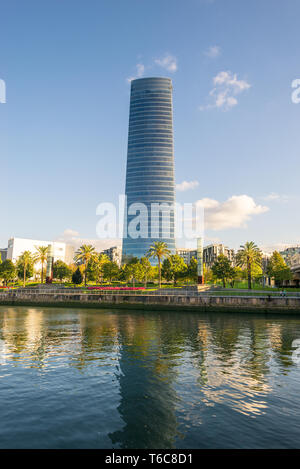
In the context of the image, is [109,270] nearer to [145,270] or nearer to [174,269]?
[145,270]

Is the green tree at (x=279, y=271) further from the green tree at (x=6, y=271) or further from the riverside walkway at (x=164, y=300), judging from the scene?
the green tree at (x=6, y=271)

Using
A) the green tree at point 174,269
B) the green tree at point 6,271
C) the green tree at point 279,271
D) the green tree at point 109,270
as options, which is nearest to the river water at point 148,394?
the green tree at point 279,271

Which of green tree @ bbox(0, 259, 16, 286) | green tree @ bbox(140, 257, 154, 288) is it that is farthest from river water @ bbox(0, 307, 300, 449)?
green tree @ bbox(0, 259, 16, 286)

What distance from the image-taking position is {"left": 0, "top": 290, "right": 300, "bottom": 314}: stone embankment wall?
2196 inches

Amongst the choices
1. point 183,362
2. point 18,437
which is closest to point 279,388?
point 183,362

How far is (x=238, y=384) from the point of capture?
17.2 meters

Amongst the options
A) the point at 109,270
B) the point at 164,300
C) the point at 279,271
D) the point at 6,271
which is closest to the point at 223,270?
the point at 279,271

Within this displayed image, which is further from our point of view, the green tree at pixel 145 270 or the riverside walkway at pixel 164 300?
the green tree at pixel 145 270

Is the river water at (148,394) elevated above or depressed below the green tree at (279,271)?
below

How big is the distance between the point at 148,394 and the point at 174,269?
9405 centimetres

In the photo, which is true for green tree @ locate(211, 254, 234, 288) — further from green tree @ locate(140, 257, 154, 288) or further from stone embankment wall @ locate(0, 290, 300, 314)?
stone embankment wall @ locate(0, 290, 300, 314)

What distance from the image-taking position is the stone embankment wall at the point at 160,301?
55.8 m

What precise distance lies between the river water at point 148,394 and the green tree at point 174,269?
7784 cm
